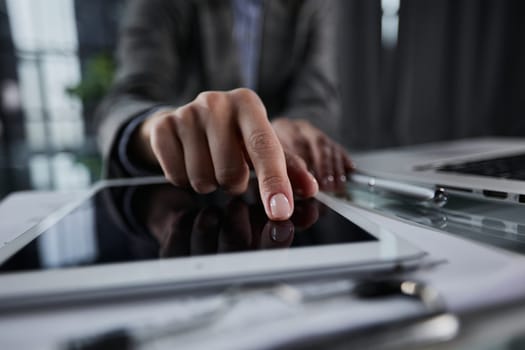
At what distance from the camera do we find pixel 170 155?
31 cm

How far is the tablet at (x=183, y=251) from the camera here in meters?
0.13

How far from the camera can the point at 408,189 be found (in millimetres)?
271

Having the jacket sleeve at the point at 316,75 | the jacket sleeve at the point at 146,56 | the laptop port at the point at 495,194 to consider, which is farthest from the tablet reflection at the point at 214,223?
the jacket sleeve at the point at 316,75

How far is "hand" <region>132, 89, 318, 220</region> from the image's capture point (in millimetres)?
280

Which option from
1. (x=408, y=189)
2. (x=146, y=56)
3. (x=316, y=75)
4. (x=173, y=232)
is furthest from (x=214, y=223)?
(x=316, y=75)

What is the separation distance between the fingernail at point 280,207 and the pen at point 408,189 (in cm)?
10

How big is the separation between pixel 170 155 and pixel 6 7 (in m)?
2.69

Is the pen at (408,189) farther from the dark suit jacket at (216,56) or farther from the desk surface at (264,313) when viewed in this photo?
the dark suit jacket at (216,56)

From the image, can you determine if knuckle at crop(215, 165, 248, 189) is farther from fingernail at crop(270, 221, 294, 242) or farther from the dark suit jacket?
the dark suit jacket

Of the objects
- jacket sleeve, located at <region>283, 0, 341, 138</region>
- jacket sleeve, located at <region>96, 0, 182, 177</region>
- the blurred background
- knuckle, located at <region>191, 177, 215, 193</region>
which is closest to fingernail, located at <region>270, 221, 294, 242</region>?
knuckle, located at <region>191, 177, 215, 193</region>

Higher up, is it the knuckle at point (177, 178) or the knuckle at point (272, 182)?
the knuckle at point (272, 182)

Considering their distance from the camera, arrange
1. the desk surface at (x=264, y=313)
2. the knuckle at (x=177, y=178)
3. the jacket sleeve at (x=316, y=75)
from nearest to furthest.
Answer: the desk surface at (x=264, y=313) → the knuckle at (x=177, y=178) → the jacket sleeve at (x=316, y=75)

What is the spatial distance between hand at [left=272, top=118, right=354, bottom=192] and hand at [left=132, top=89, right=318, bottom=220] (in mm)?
62

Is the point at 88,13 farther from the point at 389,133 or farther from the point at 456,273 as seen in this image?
the point at 456,273
